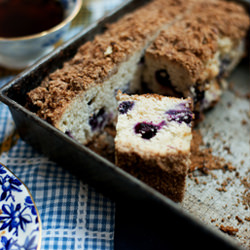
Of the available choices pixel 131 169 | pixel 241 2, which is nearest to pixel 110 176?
pixel 131 169

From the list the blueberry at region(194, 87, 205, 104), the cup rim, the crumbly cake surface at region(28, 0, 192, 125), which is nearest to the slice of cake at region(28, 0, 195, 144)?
the crumbly cake surface at region(28, 0, 192, 125)

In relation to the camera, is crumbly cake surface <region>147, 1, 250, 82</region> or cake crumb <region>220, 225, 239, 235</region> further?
crumbly cake surface <region>147, 1, 250, 82</region>

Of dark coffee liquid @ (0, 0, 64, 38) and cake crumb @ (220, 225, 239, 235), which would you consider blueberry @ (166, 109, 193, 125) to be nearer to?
cake crumb @ (220, 225, 239, 235)

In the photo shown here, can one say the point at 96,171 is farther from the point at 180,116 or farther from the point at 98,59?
the point at 98,59

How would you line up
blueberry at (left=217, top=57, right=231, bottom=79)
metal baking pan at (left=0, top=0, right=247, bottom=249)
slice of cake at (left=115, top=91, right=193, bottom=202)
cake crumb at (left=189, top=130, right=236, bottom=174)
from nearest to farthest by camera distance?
1. metal baking pan at (left=0, top=0, right=247, bottom=249)
2. slice of cake at (left=115, top=91, right=193, bottom=202)
3. cake crumb at (left=189, top=130, right=236, bottom=174)
4. blueberry at (left=217, top=57, right=231, bottom=79)

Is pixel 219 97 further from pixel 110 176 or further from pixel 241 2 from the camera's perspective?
pixel 110 176

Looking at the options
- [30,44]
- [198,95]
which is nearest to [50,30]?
[30,44]

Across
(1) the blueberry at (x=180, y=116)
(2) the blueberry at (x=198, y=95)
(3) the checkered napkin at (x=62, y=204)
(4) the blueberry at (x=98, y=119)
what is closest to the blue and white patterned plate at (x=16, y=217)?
(3) the checkered napkin at (x=62, y=204)
